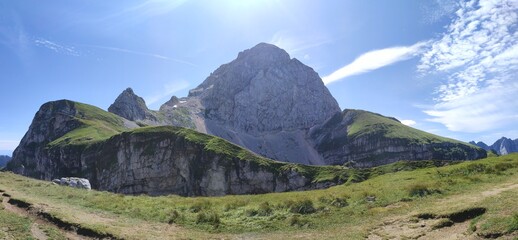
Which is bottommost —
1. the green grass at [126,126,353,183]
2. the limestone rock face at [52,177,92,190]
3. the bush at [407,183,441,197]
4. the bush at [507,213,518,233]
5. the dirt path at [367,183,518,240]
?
the dirt path at [367,183,518,240]

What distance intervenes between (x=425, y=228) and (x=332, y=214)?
372 inches

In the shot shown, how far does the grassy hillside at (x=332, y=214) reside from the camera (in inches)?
1048

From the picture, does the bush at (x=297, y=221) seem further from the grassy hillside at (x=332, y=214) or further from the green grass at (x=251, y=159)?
the green grass at (x=251, y=159)

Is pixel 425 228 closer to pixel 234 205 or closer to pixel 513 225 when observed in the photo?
pixel 513 225

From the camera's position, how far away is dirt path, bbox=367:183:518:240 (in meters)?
24.2

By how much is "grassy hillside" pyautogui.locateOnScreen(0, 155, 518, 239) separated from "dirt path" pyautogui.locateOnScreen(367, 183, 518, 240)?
70 mm

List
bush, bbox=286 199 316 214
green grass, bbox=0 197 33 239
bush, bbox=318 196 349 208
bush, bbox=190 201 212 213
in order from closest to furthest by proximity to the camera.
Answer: green grass, bbox=0 197 33 239
bush, bbox=286 199 316 214
bush, bbox=318 196 349 208
bush, bbox=190 201 212 213

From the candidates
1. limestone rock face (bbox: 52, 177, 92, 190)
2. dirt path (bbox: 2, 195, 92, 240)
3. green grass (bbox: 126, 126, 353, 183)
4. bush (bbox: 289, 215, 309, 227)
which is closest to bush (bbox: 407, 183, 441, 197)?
bush (bbox: 289, 215, 309, 227)

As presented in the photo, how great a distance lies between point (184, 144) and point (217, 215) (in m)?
140

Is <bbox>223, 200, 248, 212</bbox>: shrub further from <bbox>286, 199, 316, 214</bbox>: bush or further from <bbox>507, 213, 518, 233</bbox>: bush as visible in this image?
<bbox>507, 213, 518, 233</bbox>: bush

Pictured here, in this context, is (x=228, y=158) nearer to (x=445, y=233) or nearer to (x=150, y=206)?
(x=150, y=206)

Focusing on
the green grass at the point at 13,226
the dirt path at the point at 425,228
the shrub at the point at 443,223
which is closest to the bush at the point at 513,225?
the dirt path at the point at 425,228

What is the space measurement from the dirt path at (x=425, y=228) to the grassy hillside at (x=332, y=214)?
0.07 m

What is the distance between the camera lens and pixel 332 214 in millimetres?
33969
